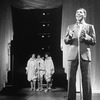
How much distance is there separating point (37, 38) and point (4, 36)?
173 cm

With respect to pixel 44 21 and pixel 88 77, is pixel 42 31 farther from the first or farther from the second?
pixel 88 77

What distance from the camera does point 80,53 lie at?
2395mm

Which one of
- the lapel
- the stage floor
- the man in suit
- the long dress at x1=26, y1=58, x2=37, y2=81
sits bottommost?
the stage floor

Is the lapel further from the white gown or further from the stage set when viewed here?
the white gown

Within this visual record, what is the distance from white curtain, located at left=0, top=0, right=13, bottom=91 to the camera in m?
6.03

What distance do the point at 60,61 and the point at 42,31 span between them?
4.24ft

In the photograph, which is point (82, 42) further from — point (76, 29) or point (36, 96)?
point (36, 96)

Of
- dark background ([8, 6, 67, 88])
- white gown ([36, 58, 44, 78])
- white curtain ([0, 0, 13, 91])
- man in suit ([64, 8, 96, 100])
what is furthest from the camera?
dark background ([8, 6, 67, 88])

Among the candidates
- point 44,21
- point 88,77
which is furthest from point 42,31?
point 88,77

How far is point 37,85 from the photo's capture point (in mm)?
6734

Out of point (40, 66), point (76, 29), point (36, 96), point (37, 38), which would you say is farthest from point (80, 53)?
point (37, 38)

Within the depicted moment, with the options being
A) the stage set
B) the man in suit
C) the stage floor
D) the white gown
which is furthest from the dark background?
the man in suit

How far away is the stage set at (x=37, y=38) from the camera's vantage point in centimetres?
581

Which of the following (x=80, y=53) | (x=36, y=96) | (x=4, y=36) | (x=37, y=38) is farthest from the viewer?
(x=37, y=38)
